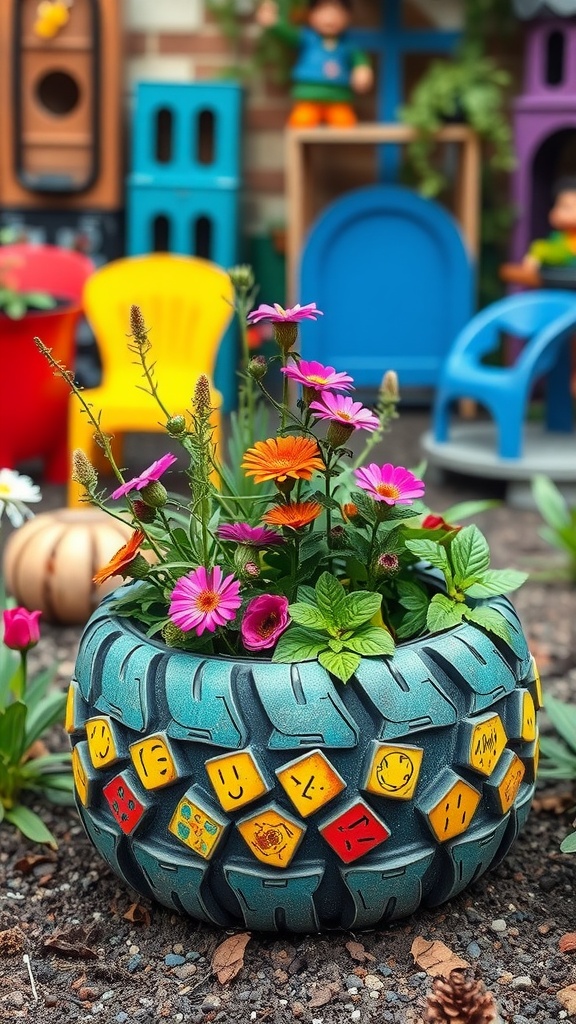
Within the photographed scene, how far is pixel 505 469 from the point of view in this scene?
11.4ft

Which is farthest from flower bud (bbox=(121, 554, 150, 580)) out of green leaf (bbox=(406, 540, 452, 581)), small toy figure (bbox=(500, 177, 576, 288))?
small toy figure (bbox=(500, 177, 576, 288))

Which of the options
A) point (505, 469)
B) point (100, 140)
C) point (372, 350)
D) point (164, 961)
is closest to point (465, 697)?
point (164, 961)

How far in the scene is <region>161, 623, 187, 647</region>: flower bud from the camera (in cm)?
134

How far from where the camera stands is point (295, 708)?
128cm

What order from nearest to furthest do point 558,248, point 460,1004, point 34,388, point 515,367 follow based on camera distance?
point 460,1004 < point 34,388 < point 515,367 < point 558,248

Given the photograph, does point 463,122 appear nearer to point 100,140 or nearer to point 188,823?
point 100,140

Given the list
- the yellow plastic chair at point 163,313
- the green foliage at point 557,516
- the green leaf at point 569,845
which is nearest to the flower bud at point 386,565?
the green leaf at point 569,845

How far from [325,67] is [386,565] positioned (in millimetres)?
3583

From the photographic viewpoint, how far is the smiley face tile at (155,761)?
4.30ft

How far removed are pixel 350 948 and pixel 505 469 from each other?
2.26 meters

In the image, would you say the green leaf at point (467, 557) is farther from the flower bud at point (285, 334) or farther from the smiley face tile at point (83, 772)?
the smiley face tile at point (83, 772)

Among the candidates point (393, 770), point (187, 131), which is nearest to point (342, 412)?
point (393, 770)

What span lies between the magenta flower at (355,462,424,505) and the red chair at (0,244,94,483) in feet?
7.22

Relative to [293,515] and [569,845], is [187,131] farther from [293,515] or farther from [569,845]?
[569,845]
